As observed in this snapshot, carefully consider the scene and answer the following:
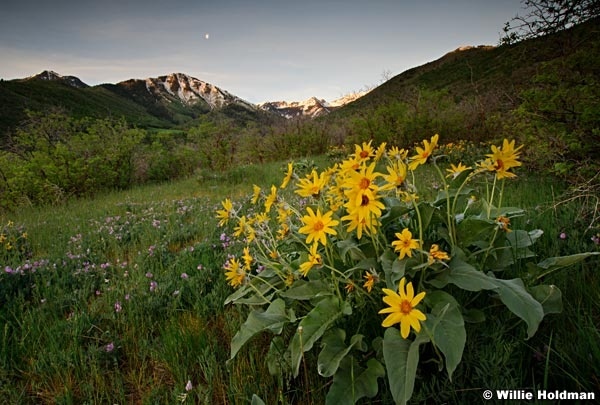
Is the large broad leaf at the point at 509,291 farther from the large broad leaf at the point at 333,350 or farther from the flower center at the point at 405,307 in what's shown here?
the large broad leaf at the point at 333,350

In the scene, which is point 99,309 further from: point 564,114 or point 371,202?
point 564,114

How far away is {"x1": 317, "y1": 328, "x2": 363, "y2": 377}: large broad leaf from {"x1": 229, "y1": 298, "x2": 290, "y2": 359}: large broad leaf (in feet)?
0.73

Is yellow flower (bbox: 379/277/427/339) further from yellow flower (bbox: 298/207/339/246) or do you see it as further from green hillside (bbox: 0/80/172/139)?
green hillside (bbox: 0/80/172/139)

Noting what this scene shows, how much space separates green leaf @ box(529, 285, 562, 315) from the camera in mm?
1158

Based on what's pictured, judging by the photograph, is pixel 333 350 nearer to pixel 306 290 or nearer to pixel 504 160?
pixel 306 290

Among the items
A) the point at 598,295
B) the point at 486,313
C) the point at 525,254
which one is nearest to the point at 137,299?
the point at 486,313

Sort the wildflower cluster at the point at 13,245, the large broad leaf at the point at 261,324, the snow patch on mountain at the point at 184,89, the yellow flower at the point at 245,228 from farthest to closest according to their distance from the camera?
the snow patch on mountain at the point at 184,89 < the wildflower cluster at the point at 13,245 < the yellow flower at the point at 245,228 < the large broad leaf at the point at 261,324

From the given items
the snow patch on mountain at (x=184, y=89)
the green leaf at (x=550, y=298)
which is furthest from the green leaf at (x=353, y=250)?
the snow patch on mountain at (x=184, y=89)

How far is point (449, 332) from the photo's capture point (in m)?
0.94

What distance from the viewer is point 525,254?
4.81 ft

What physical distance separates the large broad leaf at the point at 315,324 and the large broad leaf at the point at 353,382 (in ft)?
0.44

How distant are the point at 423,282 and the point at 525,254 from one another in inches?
24.2

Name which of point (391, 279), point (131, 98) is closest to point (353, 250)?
point (391, 279)

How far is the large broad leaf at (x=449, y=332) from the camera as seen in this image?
0.89 m
